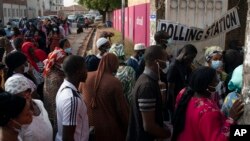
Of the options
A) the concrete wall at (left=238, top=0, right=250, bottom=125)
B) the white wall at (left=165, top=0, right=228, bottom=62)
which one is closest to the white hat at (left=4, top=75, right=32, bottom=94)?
the concrete wall at (left=238, top=0, right=250, bottom=125)

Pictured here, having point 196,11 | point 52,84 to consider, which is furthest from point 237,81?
point 196,11

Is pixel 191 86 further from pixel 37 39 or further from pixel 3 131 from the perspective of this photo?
pixel 37 39

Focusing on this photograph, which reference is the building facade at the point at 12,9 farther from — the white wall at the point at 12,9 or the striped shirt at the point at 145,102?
the striped shirt at the point at 145,102

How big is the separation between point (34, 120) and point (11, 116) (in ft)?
2.11

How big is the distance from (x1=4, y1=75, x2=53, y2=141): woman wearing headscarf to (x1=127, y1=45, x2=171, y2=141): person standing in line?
0.81m

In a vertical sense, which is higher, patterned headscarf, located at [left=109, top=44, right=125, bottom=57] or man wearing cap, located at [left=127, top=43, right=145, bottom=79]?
patterned headscarf, located at [left=109, top=44, right=125, bottom=57]

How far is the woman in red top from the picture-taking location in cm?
268

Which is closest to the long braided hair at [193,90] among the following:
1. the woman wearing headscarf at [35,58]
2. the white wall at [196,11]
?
the woman wearing headscarf at [35,58]

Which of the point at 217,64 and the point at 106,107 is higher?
the point at 217,64

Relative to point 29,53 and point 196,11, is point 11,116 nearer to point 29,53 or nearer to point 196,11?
point 29,53

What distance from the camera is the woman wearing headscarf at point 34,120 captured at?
3.14m

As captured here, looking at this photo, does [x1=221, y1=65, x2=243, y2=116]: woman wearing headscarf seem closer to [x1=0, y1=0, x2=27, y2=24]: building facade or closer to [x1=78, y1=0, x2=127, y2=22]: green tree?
[x1=78, y1=0, x2=127, y2=22]: green tree

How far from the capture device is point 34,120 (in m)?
3.22

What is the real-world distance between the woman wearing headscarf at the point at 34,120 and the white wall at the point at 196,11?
5701mm
